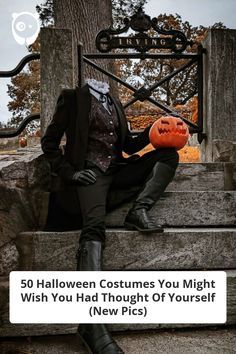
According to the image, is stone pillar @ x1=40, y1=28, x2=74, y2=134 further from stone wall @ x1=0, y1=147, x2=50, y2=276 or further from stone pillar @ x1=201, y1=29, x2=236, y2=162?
stone pillar @ x1=201, y1=29, x2=236, y2=162

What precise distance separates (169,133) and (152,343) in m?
1.49

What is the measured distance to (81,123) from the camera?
283 cm

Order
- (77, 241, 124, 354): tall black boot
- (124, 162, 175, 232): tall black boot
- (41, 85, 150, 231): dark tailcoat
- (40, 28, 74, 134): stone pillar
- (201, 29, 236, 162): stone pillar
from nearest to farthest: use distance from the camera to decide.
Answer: (77, 241, 124, 354): tall black boot, (124, 162, 175, 232): tall black boot, (41, 85, 150, 231): dark tailcoat, (40, 28, 74, 134): stone pillar, (201, 29, 236, 162): stone pillar

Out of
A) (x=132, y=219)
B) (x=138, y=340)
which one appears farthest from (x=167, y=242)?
(x=138, y=340)

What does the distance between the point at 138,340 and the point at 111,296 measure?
352 mm

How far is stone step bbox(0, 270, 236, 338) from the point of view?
2.41 metres

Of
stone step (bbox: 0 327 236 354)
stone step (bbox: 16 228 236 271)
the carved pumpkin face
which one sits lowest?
stone step (bbox: 0 327 236 354)

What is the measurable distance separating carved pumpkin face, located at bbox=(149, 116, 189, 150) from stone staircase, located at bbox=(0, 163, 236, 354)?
0.42 m

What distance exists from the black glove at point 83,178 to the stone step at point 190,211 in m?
0.40

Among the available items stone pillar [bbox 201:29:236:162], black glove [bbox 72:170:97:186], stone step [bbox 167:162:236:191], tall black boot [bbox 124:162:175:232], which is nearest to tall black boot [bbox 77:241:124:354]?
tall black boot [bbox 124:162:175:232]

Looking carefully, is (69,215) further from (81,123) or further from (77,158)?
(81,123)

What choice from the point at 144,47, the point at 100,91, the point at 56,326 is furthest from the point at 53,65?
the point at 56,326

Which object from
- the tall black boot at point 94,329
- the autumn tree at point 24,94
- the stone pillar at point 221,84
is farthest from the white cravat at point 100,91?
the autumn tree at point 24,94

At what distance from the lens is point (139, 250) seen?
8.63 feet
